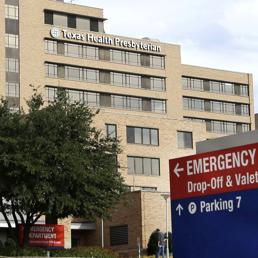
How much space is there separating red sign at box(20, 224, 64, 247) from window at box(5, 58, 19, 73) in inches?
2289

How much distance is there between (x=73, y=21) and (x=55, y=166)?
70.1 metres

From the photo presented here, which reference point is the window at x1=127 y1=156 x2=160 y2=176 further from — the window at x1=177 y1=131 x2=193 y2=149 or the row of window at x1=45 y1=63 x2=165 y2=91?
the row of window at x1=45 y1=63 x2=165 y2=91

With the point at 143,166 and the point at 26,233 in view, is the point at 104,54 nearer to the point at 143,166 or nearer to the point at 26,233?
the point at 143,166

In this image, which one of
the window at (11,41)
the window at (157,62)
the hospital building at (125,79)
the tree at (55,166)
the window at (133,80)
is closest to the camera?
the tree at (55,166)

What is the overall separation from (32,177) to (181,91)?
7235cm

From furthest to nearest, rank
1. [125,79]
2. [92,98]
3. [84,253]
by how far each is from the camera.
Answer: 1. [125,79]
2. [92,98]
3. [84,253]

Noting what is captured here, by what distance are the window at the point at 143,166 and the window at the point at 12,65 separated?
24687mm

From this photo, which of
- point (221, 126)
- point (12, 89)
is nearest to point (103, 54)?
point (12, 89)

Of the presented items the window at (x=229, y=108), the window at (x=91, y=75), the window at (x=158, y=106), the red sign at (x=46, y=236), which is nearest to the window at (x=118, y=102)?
the window at (x=91, y=75)

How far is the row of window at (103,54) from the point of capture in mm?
104750

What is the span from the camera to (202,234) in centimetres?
485

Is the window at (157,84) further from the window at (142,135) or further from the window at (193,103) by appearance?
the window at (142,135)

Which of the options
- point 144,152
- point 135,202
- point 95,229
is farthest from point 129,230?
point 144,152

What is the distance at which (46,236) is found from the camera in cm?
4397
